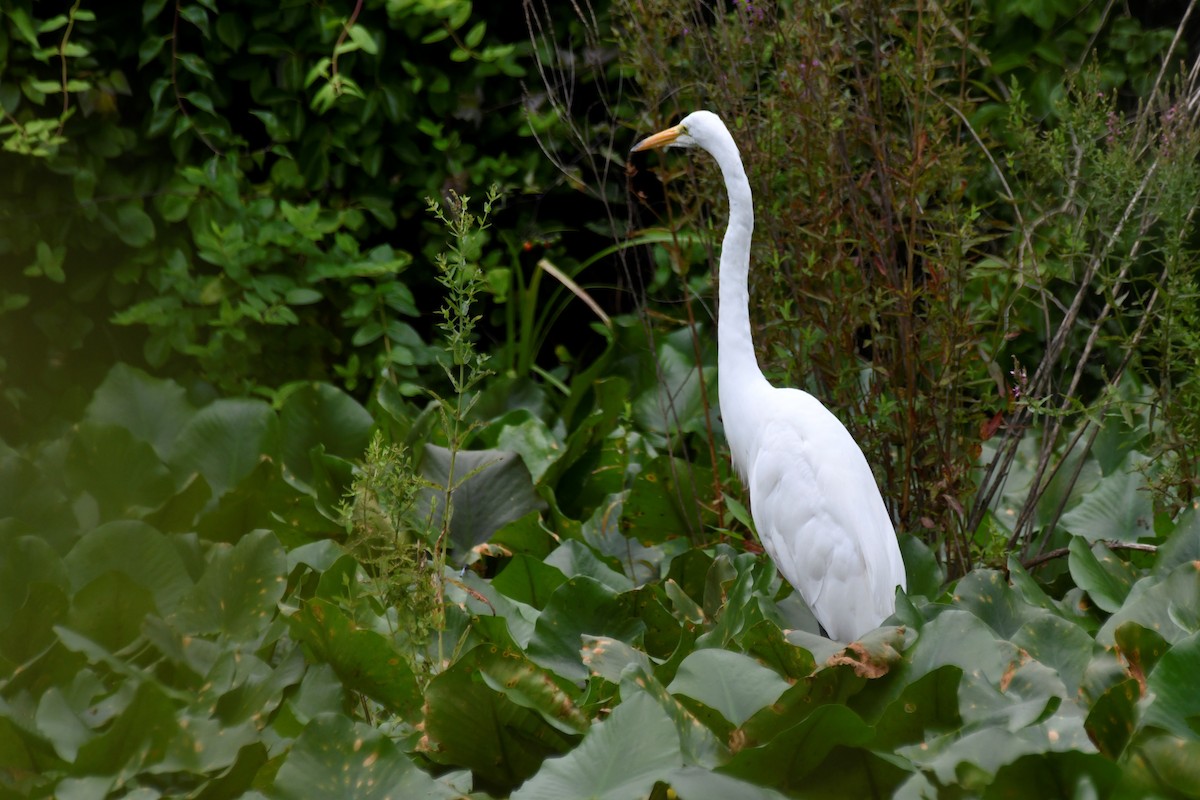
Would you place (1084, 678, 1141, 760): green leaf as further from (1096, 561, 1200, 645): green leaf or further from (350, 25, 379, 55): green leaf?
(350, 25, 379, 55): green leaf

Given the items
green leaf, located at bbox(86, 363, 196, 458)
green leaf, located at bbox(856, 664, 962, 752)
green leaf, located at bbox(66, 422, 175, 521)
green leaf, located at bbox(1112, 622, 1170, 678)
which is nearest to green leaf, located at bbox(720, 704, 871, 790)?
green leaf, located at bbox(856, 664, 962, 752)

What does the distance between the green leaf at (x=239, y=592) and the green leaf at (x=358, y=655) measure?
0.45 ft

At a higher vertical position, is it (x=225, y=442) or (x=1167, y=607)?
(x=1167, y=607)

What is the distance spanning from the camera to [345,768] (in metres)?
1.51

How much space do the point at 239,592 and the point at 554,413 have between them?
5.08 ft

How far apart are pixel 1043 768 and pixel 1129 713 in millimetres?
219

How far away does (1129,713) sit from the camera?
1547 millimetres

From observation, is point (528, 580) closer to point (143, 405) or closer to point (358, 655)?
point (358, 655)

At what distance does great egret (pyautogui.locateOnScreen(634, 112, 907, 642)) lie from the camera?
2.34 metres

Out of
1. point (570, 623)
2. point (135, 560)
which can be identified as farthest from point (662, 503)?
point (135, 560)

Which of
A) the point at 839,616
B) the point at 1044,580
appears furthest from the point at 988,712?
the point at 1044,580

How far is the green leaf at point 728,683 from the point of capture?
1651 mm

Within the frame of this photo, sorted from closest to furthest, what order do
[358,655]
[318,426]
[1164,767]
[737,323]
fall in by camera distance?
[1164,767] < [358,655] < [737,323] < [318,426]

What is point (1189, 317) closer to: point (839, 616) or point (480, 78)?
point (839, 616)
